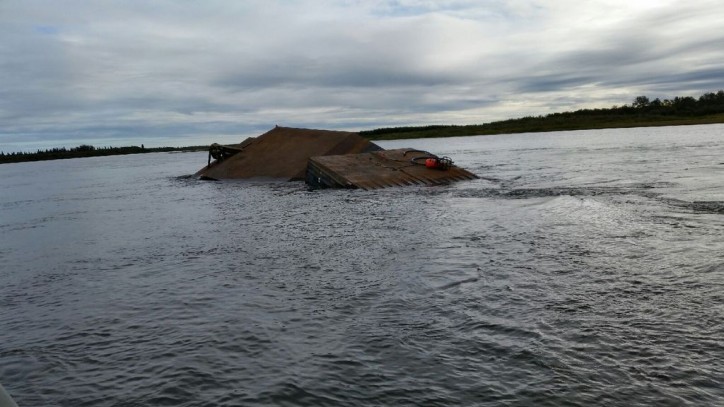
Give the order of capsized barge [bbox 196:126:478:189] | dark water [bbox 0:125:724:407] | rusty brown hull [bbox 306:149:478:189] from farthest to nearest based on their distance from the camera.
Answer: capsized barge [bbox 196:126:478:189] < rusty brown hull [bbox 306:149:478:189] < dark water [bbox 0:125:724:407]

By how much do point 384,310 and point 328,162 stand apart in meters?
18.1

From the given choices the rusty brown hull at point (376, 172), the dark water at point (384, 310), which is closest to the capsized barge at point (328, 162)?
the rusty brown hull at point (376, 172)

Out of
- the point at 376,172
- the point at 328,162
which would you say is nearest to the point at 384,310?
the point at 376,172

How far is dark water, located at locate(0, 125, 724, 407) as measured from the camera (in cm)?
505

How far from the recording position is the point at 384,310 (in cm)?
727

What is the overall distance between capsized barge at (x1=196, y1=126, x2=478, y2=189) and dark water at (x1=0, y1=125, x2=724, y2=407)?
8062 millimetres

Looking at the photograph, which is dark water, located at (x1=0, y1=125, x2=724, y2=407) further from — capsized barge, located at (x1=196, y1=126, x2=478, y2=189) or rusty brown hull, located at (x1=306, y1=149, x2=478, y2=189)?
capsized barge, located at (x1=196, y1=126, x2=478, y2=189)

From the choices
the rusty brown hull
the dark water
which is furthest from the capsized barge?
the dark water

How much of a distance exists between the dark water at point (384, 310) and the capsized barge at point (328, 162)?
Result: 8062mm

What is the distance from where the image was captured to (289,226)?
15.0 metres

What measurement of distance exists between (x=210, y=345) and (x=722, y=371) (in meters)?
5.04

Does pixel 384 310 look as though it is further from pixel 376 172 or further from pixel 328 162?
pixel 328 162

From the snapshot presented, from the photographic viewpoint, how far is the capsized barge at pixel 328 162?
23.6 metres

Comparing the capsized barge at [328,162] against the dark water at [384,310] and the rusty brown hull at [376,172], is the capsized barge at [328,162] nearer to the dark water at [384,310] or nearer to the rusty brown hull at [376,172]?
the rusty brown hull at [376,172]
